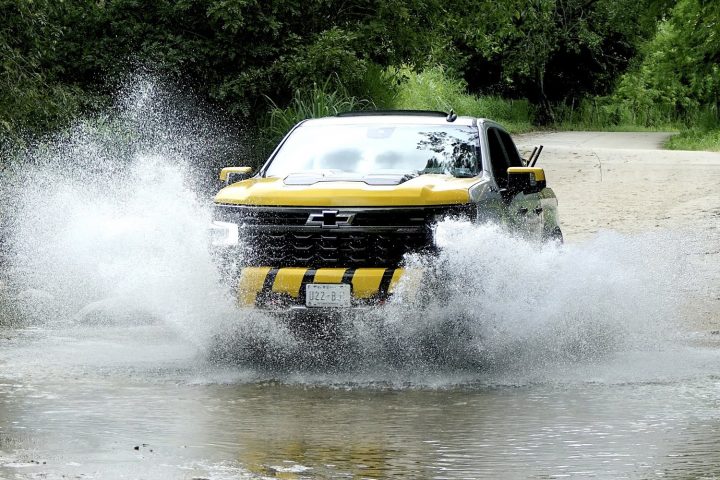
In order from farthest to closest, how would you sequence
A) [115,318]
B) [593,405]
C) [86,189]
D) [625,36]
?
[625,36]
[86,189]
[115,318]
[593,405]

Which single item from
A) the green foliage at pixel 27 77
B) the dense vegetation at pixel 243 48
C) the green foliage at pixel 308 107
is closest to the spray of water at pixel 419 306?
the green foliage at pixel 27 77

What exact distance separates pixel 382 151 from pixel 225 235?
156 cm

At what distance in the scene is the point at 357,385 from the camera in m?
8.57

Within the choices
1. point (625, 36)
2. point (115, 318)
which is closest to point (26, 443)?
point (115, 318)

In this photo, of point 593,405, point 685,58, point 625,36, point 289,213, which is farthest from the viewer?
point 625,36

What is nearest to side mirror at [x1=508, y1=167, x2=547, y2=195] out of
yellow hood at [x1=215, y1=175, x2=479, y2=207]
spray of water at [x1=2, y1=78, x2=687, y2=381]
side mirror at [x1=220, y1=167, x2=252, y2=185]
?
spray of water at [x1=2, y1=78, x2=687, y2=381]

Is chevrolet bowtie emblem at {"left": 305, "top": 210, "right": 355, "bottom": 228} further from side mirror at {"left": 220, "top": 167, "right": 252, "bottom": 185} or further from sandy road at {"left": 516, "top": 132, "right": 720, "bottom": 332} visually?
sandy road at {"left": 516, "top": 132, "right": 720, "bottom": 332}

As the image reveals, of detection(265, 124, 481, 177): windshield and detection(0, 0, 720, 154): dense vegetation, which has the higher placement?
detection(0, 0, 720, 154): dense vegetation

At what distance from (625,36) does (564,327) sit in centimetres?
4460

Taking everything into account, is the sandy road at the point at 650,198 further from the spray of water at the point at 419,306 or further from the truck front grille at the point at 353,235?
the truck front grille at the point at 353,235

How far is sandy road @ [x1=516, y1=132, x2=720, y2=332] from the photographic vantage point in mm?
15720

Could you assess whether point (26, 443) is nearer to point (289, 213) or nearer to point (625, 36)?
point (289, 213)

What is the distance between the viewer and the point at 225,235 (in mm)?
9438

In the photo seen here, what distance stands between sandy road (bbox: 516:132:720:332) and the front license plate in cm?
409
